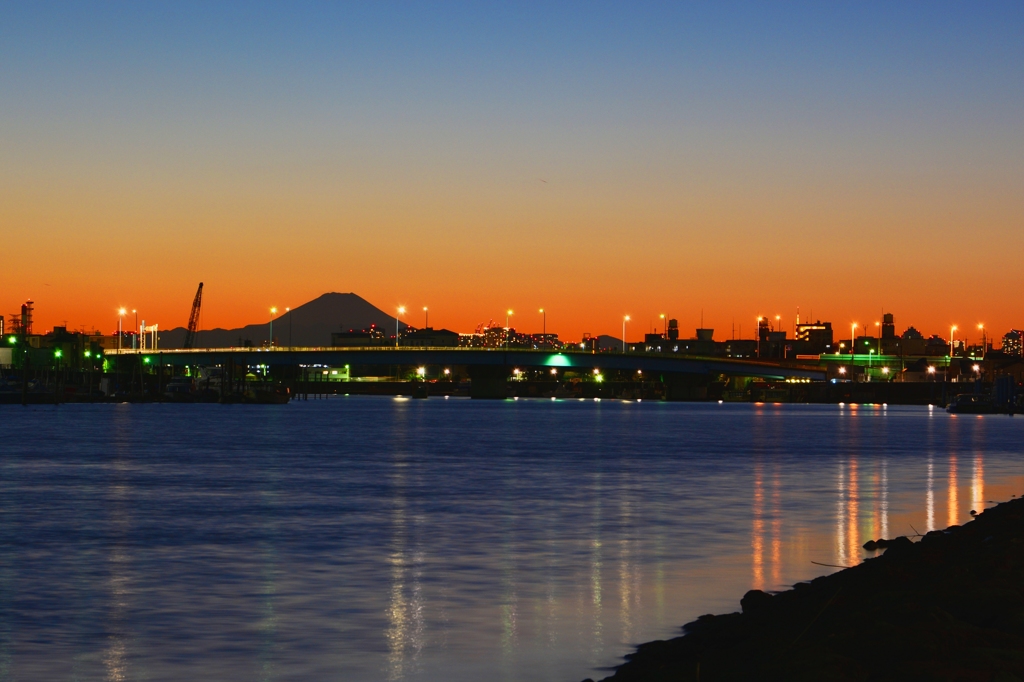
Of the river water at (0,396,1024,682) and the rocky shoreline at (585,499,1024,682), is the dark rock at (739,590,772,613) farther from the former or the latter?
the river water at (0,396,1024,682)

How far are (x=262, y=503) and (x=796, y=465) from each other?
1187 inches

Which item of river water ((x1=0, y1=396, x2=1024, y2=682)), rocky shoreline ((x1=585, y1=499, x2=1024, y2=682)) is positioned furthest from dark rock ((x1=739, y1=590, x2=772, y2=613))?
river water ((x1=0, y1=396, x2=1024, y2=682))

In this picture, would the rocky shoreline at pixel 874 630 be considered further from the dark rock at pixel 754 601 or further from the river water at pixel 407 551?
the river water at pixel 407 551

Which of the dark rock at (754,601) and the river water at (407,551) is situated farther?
the dark rock at (754,601)

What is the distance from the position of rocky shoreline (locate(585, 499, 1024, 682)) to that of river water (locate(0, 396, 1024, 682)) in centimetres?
125

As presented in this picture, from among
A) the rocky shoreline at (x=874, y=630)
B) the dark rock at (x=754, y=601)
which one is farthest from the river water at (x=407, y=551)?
the rocky shoreline at (x=874, y=630)

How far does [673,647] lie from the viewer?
15.8m

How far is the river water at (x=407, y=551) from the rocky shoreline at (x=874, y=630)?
1254 mm

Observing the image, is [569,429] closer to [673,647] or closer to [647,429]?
[647,429]

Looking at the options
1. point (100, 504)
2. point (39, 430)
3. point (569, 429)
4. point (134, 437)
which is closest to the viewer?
point (100, 504)

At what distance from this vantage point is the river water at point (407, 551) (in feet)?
54.5

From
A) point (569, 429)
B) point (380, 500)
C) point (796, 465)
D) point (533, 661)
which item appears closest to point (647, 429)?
point (569, 429)

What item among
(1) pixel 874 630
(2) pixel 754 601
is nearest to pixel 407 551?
(2) pixel 754 601

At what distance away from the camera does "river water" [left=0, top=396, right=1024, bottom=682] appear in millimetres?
16625
